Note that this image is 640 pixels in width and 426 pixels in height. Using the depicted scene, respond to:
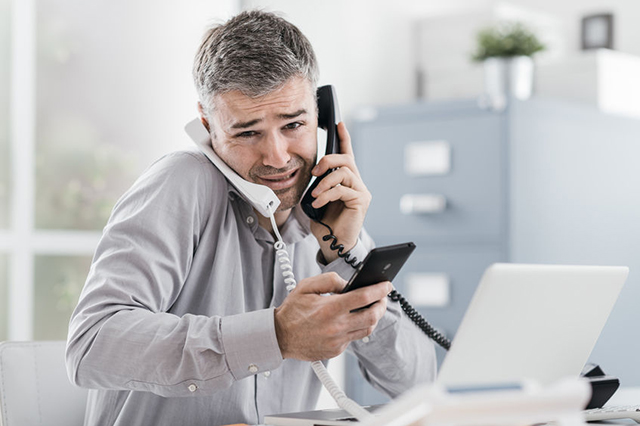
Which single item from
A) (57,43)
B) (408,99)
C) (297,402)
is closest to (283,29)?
(297,402)

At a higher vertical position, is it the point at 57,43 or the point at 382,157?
the point at 57,43

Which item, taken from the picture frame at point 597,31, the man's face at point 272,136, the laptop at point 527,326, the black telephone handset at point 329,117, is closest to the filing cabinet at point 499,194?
the picture frame at point 597,31

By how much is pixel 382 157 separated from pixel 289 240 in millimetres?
1217

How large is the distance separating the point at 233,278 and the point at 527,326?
0.61m

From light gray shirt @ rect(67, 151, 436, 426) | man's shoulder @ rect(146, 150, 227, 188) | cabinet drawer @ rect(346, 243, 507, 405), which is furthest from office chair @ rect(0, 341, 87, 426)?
cabinet drawer @ rect(346, 243, 507, 405)

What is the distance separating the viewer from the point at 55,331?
235 centimetres

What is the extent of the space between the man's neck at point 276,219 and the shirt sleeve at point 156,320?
0.13 meters

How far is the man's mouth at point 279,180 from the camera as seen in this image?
4.57 feet

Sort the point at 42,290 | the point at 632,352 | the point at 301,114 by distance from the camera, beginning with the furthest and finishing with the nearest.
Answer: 1. the point at 632,352
2. the point at 42,290
3. the point at 301,114

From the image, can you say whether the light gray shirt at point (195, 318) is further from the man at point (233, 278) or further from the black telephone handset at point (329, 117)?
the black telephone handset at point (329, 117)

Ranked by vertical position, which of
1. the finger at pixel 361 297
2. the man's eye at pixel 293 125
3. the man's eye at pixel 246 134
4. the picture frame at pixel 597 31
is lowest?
the finger at pixel 361 297

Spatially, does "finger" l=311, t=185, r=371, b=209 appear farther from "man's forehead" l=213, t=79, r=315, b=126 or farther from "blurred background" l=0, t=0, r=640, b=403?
"blurred background" l=0, t=0, r=640, b=403

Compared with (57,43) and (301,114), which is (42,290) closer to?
(57,43)

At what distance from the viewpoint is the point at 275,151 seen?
1.35 meters
